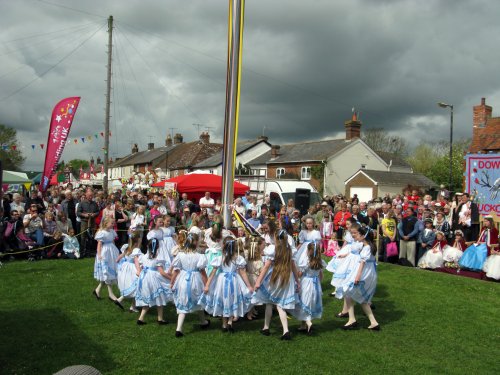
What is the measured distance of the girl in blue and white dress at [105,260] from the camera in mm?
9078

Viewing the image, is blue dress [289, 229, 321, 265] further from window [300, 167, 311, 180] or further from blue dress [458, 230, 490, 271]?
window [300, 167, 311, 180]

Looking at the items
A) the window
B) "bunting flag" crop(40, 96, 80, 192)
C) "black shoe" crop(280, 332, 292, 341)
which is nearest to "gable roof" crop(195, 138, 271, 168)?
the window

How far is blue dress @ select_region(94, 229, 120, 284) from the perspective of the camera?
9.08 m

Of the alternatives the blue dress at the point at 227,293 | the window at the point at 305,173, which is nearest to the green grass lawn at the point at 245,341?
the blue dress at the point at 227,293

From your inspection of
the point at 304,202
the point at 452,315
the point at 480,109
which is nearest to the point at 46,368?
the point at 452,315

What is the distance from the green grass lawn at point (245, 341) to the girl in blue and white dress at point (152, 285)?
0.35m

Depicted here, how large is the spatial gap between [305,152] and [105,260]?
124 ft

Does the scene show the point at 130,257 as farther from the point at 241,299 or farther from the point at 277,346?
the point at 277,346

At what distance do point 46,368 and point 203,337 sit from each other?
2.28 m

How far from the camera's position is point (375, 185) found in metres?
38.8

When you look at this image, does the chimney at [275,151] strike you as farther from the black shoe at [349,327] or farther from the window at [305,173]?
the black shoe at [349,327]

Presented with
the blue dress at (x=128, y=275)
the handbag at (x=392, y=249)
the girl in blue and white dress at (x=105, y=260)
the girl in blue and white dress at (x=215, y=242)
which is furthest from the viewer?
the handbag at (x=392, y=249)

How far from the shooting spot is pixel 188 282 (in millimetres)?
7113

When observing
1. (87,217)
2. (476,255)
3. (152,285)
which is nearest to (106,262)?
(152,285)
